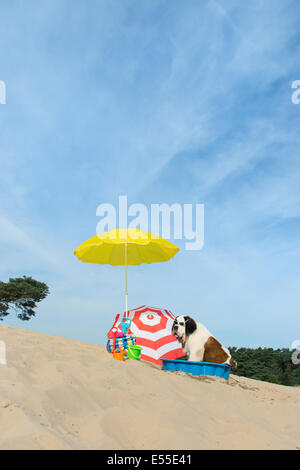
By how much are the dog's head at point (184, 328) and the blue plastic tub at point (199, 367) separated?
1.48 feet

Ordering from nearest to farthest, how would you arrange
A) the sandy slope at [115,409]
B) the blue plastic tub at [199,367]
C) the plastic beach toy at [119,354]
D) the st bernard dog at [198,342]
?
the sandy slope at [115,409], the plastic beach toy at [119,354], the blue plastic tub at [199,367], the st bernard dog at [198,342]

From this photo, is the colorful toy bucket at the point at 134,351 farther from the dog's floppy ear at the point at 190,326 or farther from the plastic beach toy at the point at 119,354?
the dog's floppy ear at the point at 190,326

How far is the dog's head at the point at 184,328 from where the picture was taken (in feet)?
22.7

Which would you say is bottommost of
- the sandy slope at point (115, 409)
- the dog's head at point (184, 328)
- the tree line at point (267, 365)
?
the tree line at point (267, 365)

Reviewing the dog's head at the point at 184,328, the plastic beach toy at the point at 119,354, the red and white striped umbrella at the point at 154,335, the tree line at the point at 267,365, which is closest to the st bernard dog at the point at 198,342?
the dog's head at the point at 184,328

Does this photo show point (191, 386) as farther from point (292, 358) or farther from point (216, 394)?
point (292, 358)

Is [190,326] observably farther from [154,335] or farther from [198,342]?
[154,335]

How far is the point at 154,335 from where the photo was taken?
7246 mm

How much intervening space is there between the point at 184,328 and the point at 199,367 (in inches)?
29.6

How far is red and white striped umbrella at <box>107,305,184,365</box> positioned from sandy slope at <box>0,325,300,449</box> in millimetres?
1458

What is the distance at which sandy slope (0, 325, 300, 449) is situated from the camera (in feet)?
9.97

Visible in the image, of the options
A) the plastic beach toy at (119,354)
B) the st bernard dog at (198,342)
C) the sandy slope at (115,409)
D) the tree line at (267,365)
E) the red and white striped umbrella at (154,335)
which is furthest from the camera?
the tree line at (267,365)

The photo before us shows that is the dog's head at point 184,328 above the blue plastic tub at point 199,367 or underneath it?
above

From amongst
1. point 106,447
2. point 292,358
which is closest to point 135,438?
point 106,447
